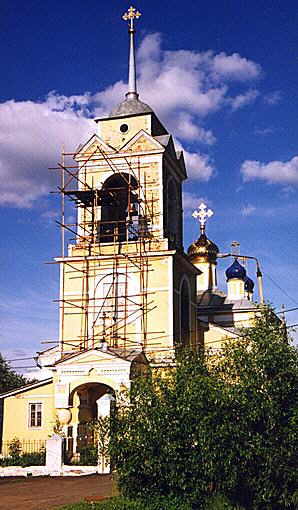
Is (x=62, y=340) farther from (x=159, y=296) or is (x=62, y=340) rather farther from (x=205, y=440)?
(x=205, y=440)

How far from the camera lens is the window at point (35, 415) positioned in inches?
1036

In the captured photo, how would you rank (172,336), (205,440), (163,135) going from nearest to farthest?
(205,440) < (172,336) < (163,135)

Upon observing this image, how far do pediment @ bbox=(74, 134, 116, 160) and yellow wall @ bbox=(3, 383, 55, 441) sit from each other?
32.0ft

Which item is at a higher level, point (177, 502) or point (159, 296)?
point (159, 296)

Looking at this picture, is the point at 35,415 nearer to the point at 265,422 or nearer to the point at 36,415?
the point at 36,415

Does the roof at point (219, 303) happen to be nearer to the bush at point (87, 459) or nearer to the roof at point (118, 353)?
the roof at point (118, 353)

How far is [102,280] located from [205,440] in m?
14.4

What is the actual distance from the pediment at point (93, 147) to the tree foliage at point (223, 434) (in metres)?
15.8

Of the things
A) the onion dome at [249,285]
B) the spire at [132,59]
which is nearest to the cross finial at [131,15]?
the spire at [132,59]

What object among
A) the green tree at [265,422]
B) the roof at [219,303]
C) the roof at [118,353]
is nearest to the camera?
the green tree at [265,422]

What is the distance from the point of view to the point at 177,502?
14.6 meters

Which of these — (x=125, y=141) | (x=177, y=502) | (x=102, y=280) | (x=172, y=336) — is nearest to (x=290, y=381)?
(x=177, y=502)

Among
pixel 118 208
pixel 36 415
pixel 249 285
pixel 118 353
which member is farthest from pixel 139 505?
pixel 249 285

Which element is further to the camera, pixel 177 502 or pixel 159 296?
Result: pixel 159 296
